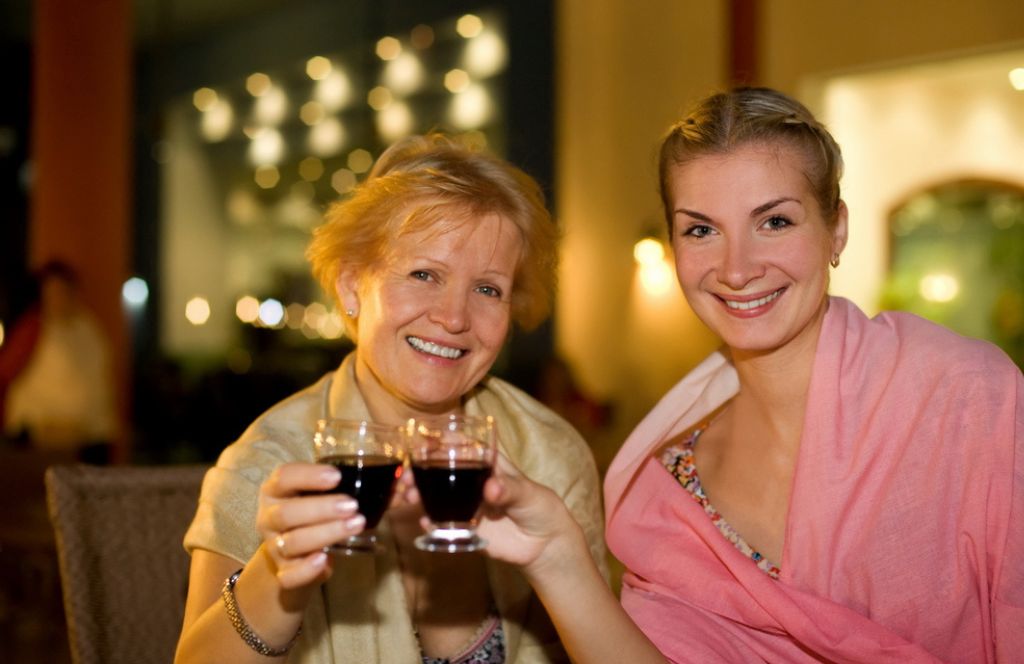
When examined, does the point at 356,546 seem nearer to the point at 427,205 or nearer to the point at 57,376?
the point at 427,205

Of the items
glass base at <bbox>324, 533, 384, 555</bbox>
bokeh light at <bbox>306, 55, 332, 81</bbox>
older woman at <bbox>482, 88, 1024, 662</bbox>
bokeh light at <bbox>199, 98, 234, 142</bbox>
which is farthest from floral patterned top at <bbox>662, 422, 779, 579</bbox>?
bokeh light at <bbox>199, 98, 234, 142</bbox>

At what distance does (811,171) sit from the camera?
6.21 ft

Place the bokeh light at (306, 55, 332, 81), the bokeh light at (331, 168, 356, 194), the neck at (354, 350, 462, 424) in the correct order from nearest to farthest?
the neck at (354, 350, 462, 424), the bokeh light at (306, 55, 332, 81), the bokeh light at (331, 168, 356, 194)

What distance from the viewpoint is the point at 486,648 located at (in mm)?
2010

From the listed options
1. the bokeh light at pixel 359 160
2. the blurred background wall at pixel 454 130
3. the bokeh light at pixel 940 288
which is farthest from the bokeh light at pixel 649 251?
the bokeh light at pixel 359 160

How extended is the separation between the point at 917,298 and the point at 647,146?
246 cm

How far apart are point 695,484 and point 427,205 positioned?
30.2 inches

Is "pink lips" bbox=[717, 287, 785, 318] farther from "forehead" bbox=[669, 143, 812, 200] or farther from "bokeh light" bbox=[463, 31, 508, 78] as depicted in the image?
"bokeh light" bbox=[463, 31, 508, 78]

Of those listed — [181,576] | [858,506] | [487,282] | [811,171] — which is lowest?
[181,576]

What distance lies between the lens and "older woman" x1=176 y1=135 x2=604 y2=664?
1.81 m

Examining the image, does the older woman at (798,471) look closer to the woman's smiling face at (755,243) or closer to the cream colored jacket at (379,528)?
the woman's smiling face at (755,243)

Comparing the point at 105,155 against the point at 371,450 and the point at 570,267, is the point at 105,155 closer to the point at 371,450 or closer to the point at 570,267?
the point at 570,267

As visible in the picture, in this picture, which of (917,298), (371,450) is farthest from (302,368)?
(371,450)

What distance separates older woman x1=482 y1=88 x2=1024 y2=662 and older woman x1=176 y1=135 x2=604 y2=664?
25cm
